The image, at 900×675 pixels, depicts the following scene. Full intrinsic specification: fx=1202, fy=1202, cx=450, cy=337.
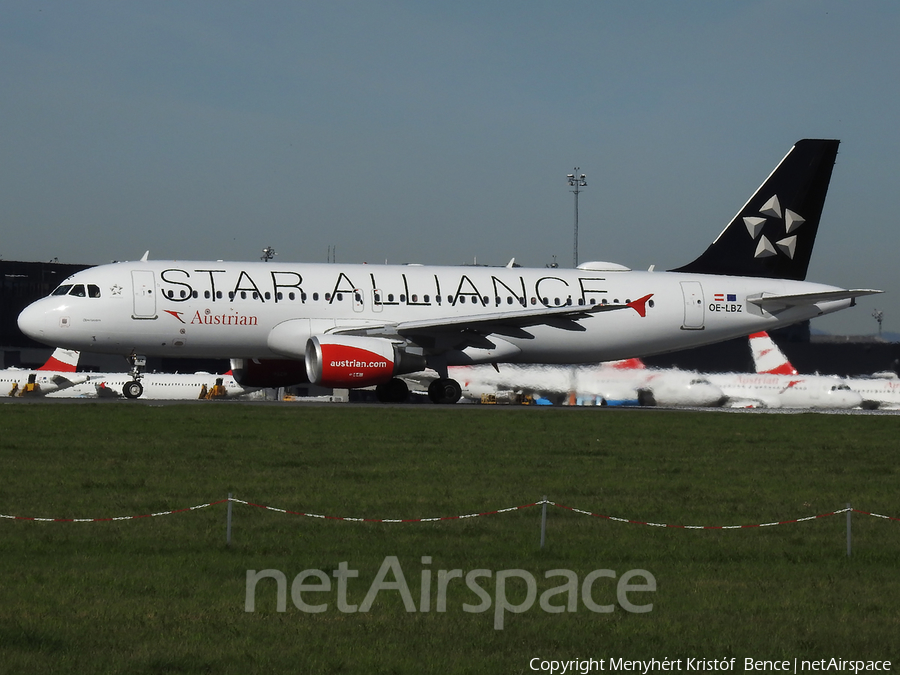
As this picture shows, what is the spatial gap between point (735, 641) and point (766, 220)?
112 feet

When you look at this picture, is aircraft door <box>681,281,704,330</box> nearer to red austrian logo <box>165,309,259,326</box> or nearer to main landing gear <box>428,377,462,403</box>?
main landing gear <box>428,377,462,403</box>

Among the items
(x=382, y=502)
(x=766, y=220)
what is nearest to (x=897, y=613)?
(x=382, y=502)

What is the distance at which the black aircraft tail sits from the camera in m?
41.8

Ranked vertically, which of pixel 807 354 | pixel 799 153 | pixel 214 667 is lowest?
pixel 214 667

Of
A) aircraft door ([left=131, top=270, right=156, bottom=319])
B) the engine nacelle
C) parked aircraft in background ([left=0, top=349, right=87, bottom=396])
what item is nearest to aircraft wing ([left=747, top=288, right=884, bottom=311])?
the engine nacelle

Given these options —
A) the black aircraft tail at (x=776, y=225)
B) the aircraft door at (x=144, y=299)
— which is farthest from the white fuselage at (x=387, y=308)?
the black aircraft tail at (x=776, y=225)

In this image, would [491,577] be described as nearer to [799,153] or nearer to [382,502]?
[382,502]

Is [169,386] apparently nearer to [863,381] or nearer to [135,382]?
[135,382]

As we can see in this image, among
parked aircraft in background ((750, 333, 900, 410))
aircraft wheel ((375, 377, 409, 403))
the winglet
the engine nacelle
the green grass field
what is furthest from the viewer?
parked aircraft in background ((750, 333, 900, 410))

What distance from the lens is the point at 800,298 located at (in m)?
39.8

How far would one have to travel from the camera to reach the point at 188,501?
16266 millimetres

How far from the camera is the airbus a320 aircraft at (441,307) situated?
35.3 m

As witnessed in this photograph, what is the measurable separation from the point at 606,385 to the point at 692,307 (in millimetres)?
7388

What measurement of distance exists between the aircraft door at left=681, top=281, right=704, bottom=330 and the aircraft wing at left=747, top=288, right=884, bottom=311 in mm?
1748
